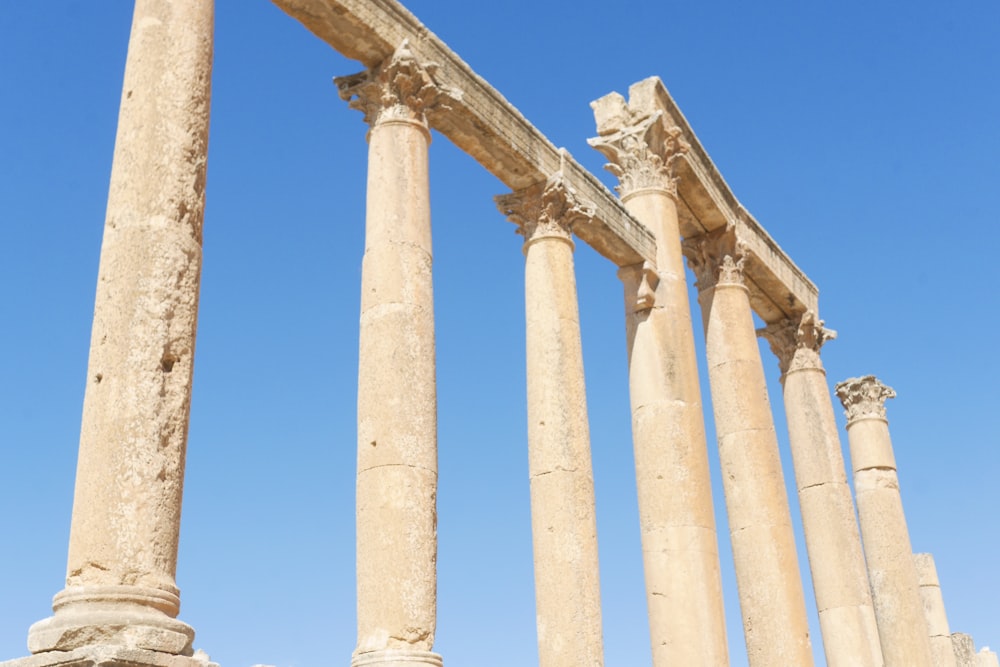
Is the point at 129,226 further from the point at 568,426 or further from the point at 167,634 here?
the point at 568,426

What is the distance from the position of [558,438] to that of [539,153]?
725cm

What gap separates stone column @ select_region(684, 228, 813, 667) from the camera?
94.2ft

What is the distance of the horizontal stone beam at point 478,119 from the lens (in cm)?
2095

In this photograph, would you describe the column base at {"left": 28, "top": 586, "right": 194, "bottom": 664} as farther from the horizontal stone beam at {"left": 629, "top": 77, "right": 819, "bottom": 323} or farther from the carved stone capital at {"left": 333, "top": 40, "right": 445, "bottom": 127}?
the horizontal stone beam at {"left": 629, "top": 77, "right": 819, "bottom": 323}

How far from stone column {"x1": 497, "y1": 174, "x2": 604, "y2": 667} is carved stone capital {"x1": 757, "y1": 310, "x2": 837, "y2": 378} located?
1422cm

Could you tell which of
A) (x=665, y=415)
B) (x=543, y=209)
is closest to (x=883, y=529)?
(x=665, y=415)

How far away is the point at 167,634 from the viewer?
37.2ft

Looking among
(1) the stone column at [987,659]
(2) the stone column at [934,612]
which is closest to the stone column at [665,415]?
(2) the stone column at [934,612]

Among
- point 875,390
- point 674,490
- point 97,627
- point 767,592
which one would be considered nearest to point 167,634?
point 97,627

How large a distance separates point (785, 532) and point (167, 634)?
871 inches

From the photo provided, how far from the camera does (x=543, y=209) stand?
2620 cm

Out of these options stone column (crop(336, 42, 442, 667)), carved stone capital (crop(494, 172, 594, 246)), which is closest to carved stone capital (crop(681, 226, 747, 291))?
carved stone capital (crop(494, 172, 594, 246))

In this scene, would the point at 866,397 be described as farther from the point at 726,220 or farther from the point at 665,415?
the point at 665,415

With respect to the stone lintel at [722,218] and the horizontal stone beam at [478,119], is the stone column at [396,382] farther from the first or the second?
the stone lintel at [722,218]
